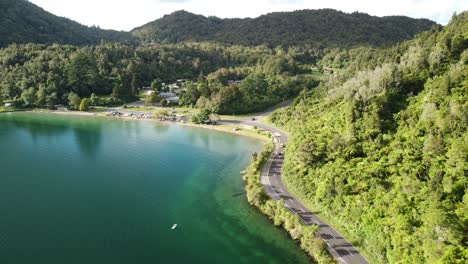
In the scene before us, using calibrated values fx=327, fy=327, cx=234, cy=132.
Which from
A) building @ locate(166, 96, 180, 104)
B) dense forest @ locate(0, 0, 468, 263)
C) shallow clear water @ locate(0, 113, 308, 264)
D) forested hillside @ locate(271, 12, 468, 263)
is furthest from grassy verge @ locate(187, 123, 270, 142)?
building @ locate(166, 96, 180, 104)

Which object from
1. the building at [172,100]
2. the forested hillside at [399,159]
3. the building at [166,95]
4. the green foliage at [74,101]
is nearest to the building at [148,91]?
the building at [166,95]

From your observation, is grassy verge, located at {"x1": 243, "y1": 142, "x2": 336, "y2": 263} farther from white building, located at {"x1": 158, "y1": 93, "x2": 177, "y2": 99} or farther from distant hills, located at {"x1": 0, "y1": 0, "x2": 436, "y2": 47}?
distant hills, located at {"x1": 0, "y1": 0, "x2": 436, "y2": 47}

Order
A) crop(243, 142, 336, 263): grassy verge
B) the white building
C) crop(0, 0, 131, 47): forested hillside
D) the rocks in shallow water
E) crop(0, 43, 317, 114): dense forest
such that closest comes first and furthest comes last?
crop(243, 142, 336, 263): grassy verge < the rocks in shallow water < crop(0, 43, 317, 114): dense forest < the white building < crop(0, 0, 131, 47): forested hillside

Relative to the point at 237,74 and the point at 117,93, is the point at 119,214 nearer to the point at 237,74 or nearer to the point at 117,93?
the point at 117,93

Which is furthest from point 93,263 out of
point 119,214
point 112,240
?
point 119,214

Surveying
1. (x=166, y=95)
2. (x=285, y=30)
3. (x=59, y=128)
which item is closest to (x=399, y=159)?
(x=59, y=128)

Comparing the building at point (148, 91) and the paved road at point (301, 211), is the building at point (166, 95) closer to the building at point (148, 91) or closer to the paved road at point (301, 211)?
the building at point (148, 91)

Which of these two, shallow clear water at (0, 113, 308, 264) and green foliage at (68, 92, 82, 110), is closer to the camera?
shallow clear water at (0, 113, 308, 264)
